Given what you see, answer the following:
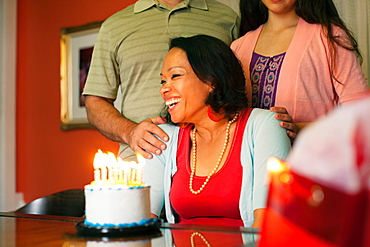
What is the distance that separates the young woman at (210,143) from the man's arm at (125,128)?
0.13 feet

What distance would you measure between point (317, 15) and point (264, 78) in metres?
0.29

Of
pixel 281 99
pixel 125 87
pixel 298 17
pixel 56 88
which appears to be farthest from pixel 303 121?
pixel 56 88

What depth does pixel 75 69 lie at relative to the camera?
4148 millimetres

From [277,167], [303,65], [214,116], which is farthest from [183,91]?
[277,167]

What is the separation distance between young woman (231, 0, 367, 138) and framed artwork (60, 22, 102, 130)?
7.75ft

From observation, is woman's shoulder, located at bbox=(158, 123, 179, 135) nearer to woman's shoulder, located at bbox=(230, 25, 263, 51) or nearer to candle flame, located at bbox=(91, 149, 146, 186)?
woman's shoulder, located at bbox=(230, 25, 263, 51)

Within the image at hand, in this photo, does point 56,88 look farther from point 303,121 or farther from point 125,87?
point 303,121

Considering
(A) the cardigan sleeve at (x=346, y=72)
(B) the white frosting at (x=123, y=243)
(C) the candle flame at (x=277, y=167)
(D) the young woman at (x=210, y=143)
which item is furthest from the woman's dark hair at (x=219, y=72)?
(C) the candle flame at (x=277, y=167)

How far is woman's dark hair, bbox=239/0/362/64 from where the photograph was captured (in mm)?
1725

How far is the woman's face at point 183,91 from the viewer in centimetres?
168

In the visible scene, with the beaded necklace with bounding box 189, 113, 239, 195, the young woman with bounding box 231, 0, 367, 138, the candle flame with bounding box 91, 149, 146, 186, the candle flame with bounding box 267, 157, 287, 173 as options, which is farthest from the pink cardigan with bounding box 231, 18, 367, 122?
the candle flame with bounding box 267, 157, 287, 173

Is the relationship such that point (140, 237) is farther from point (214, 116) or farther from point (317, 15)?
point (317, 15)

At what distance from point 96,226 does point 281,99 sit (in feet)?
3.15

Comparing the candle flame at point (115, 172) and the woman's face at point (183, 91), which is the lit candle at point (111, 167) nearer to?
the candle flame at point (115, 172)
